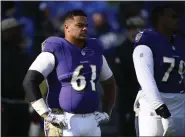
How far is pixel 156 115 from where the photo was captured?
6.40 meters

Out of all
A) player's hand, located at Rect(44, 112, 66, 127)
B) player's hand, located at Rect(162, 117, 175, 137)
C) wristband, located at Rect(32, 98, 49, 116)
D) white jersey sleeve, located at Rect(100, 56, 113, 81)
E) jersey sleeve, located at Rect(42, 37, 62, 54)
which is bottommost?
player's hand, located at Rect(162, 117, 175, 137)

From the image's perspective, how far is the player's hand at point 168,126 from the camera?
6.34 m

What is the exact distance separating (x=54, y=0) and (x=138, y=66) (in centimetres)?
349

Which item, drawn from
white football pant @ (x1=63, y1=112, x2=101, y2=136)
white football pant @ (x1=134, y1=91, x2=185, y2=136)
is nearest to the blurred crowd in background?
white football pant @ (x1=134, y1=91, x2=185, y2=136)

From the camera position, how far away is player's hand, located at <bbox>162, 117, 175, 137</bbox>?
6.34 meters

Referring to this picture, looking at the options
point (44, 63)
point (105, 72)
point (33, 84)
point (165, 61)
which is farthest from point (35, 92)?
point (165, 61)

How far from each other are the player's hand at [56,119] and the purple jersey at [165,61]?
1.07 meters

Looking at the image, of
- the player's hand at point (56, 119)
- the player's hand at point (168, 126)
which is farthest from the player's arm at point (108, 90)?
the player's hand at point (56, 119)

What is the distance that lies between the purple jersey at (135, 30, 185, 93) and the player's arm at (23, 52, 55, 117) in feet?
3.31

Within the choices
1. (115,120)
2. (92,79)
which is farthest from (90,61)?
(115,120)

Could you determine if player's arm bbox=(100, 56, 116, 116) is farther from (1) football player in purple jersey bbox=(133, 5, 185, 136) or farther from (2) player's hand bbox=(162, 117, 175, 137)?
(2) player's hand bbox=(162, 117, 175, 137)

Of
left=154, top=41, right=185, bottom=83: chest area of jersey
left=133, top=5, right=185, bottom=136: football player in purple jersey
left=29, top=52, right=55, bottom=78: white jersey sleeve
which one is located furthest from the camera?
left=154, top=41, right=185, bottom=83: chest area of jersey

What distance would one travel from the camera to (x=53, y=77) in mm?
6016

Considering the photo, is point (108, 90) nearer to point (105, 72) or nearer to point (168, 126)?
point (105, 72)
